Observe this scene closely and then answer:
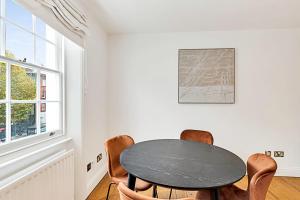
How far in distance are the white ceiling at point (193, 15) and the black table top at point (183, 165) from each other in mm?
1665

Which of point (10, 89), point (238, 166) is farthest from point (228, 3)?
point (10, 89)

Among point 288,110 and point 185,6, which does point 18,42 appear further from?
point 288,110

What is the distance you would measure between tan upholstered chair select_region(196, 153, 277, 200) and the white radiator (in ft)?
3.98

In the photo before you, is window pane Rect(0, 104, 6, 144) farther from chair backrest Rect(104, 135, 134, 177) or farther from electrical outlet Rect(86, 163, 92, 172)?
electrical outlet Rect(86, 163, 92, 172)

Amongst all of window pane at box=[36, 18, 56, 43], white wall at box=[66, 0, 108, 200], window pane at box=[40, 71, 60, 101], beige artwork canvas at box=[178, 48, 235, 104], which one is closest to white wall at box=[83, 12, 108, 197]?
white wall at box=[66, 0, 108, 200]

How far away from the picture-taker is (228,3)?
227 cm

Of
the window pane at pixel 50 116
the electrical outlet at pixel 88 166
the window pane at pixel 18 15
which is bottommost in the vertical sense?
the electrical outlet at pixel 88 166

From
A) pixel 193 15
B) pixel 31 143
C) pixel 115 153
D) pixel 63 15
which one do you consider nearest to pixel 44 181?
pixel 31 143

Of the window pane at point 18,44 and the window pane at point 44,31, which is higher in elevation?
the window pane at point 44,31

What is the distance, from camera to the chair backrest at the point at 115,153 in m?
1.88

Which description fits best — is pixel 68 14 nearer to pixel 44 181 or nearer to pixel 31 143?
pixel 31 143

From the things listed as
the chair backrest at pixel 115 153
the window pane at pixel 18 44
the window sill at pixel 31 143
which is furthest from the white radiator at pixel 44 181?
the window pane at pixel 18 44

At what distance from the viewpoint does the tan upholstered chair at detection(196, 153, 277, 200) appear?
4.19 feet

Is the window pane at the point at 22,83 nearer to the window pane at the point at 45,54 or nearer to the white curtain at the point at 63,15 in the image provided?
the window pane at the point at 45,54
